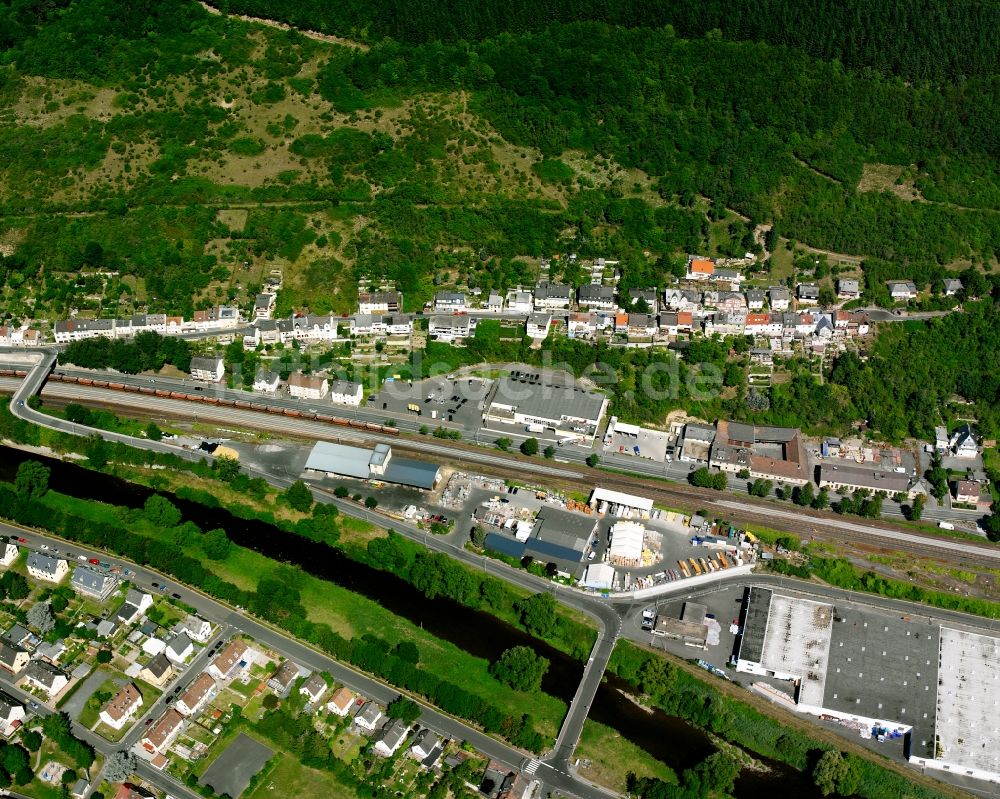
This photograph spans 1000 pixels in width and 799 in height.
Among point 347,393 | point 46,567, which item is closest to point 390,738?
point 46,567

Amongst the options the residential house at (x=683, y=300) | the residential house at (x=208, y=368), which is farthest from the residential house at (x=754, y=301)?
the residential house at (x=208, y=368)

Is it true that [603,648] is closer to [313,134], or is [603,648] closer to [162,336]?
[162,336]

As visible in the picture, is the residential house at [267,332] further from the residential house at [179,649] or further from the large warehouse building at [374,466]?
the residential house at [179,649]

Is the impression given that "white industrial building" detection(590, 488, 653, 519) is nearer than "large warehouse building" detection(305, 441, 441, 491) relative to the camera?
Yes

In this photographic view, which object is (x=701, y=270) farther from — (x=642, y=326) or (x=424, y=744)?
(x=424, y=744)

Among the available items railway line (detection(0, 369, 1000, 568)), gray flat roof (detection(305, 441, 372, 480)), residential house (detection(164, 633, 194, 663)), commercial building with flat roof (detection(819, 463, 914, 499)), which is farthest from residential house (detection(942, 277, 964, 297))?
residential house (detection(164, 633, 194, 663))

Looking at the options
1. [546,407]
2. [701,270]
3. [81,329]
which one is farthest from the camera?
[701,270]

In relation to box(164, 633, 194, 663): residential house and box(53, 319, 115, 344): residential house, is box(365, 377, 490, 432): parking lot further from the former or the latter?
box(164, 633, 194, 663): residential house
